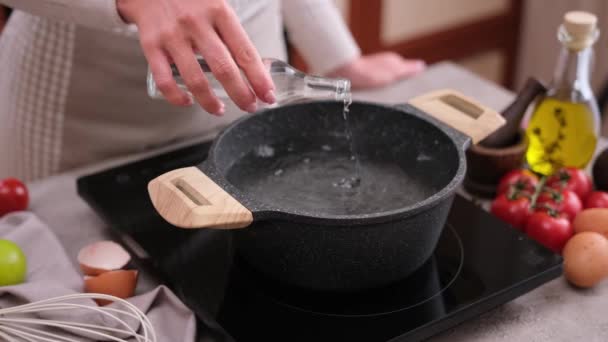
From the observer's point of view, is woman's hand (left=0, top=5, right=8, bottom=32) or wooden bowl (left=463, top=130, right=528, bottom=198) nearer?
wooden bowl (left=463, top=130, right=528, bottom=198)

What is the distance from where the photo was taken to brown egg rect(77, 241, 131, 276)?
0.90m

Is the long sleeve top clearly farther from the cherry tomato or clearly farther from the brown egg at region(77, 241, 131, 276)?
the cherry tomato

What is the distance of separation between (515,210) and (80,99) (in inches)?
30.3

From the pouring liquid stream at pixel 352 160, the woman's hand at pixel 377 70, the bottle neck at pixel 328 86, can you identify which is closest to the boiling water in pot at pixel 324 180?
the pouring liquid stream at pixel 352 160

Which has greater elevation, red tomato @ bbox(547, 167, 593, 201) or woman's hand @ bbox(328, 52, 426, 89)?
red tomato @ bbox(547, 167, 593, 201)

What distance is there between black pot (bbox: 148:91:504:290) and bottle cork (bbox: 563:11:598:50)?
0.58ft

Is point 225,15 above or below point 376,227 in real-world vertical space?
above

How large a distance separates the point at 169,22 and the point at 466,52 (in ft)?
7.11

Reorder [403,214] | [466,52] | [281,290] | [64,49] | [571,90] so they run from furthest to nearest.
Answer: [466,52], [64,49], [571,90], [281,290], [403,214]

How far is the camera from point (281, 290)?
2.86ft

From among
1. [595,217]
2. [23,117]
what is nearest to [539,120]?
[595,217]

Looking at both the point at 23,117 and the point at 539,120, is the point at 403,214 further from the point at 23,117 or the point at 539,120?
the point at 23,117

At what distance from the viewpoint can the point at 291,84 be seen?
3.21ft

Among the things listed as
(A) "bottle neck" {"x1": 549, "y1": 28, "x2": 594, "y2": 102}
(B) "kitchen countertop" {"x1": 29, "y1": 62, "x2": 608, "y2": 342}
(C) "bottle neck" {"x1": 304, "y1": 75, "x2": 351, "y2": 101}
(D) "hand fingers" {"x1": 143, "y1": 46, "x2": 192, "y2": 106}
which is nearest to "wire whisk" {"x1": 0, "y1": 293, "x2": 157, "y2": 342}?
(B) "kitchen countertop" {"x1": 29, "y1": 62, "x2": 608, "y2": 342}
